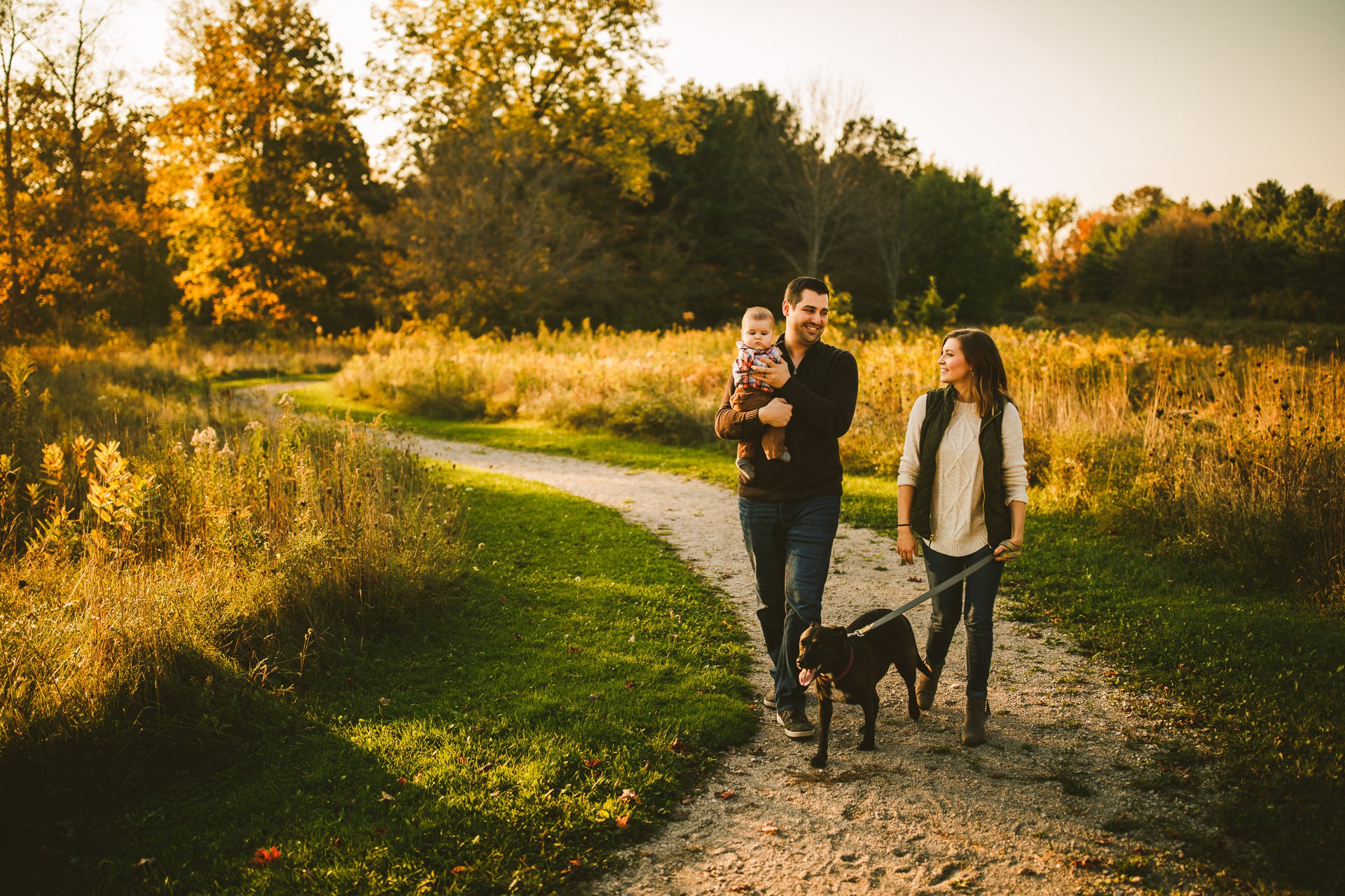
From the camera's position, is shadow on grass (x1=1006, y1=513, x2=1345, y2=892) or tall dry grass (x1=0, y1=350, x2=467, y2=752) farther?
tall dry grass (x1=0, y1=350, x2=467, y2=752)

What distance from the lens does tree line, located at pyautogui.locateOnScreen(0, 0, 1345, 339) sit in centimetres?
1888

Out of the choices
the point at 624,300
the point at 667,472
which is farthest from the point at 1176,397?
the point at 624,300

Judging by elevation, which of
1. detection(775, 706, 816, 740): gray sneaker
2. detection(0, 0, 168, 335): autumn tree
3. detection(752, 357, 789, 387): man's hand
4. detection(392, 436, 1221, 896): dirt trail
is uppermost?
detection(0, 0, 168, 335): autumn tree

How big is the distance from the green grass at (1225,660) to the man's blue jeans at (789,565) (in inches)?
68.9

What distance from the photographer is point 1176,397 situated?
10.0 meters

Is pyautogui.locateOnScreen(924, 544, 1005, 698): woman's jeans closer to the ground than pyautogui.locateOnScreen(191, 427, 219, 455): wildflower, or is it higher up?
closer to the ground

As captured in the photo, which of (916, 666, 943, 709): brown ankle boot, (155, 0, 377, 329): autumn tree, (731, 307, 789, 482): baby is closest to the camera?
(731, 307, 789, 482): baby

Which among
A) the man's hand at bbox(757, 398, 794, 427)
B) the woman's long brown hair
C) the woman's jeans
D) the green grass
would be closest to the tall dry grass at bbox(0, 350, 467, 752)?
the man's hand at bbox(757, 398, 794, 427)

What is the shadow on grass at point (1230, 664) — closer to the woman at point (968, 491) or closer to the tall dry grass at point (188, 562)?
the woman at point (968, 491)

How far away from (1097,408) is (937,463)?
6.75 metres

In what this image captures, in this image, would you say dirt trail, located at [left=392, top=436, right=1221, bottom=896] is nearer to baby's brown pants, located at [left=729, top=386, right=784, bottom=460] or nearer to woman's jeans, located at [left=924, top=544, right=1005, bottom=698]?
woman's jeans, located at [left=924, top=544, right=1005, bottom=698]

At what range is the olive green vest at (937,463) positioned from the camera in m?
3.82

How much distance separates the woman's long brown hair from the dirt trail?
1.72 m

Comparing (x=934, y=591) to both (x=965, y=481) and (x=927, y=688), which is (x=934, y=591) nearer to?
(x=965, y=481)
